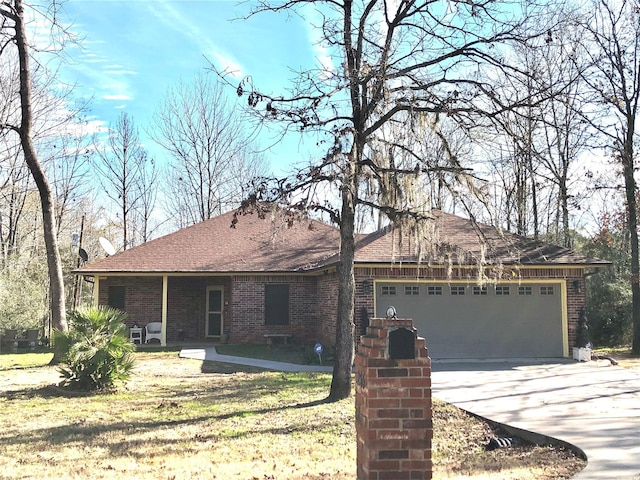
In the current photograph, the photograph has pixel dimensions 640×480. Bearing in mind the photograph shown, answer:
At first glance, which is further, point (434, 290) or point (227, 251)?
point (227, 251)

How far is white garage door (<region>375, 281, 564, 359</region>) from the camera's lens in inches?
601

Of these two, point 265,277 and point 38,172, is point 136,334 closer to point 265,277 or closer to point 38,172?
point 265,277

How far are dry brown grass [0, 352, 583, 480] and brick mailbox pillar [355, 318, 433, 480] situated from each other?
1.52 metres

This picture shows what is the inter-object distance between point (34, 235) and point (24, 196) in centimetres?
303

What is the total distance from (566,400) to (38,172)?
40.4 ft

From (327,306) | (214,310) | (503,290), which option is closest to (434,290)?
(503,290)

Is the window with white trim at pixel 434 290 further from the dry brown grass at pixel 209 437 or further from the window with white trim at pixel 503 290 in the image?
the dry brown grass at pixel 209 437

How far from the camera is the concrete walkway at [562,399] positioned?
568cm

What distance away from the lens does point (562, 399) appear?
9000 millimetres

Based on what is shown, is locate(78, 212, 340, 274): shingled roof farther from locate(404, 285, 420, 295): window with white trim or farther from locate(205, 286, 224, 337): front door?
locate(404, 285, 420, 295): window with white trim

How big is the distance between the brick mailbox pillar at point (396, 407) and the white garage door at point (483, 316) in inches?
447

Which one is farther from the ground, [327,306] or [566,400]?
[327,306]

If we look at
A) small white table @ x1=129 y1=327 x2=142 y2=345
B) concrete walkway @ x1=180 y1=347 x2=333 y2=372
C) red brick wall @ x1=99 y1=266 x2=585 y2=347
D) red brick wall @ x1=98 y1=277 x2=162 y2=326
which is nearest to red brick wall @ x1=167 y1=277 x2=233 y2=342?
red brick wall @ x1=99 y1=266 x2=585 y2=347

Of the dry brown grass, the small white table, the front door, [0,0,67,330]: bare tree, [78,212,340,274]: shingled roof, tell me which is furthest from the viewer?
the front door
